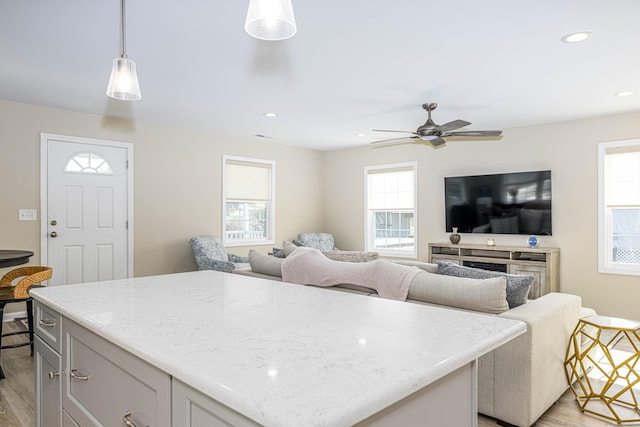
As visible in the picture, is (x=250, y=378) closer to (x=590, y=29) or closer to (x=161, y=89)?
(x=590, y=29)

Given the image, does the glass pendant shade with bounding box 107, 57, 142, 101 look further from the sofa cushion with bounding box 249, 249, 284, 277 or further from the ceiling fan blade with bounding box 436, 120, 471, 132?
the ceiling fan blade with bounding box 436, 120, 471, 132

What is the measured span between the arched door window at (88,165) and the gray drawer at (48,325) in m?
3.67

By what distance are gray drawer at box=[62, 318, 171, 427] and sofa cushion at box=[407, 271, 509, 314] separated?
6.11ft

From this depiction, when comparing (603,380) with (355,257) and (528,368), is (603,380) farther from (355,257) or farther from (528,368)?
(355,257)

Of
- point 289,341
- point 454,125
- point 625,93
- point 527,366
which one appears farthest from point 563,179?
point 289,341

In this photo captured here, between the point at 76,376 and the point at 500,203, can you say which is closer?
the point at 76,376

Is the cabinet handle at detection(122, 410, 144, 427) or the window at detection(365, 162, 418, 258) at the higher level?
the window at detection(365, 162, 418, 258)

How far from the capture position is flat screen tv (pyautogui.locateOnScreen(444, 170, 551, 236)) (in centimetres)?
550

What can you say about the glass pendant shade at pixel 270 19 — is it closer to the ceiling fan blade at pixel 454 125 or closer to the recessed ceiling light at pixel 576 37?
the recessed ceiling light at pixel 576 37

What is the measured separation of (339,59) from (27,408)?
3343 millimetres

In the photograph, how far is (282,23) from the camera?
4.44 feet

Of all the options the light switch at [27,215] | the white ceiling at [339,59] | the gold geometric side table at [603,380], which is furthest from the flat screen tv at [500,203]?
the light switch at [27,215]

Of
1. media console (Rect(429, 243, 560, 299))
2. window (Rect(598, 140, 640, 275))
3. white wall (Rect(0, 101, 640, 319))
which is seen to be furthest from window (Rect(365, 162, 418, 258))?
window (Rect(598, 140, 640, 275))

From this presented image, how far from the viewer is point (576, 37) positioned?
2869mm
